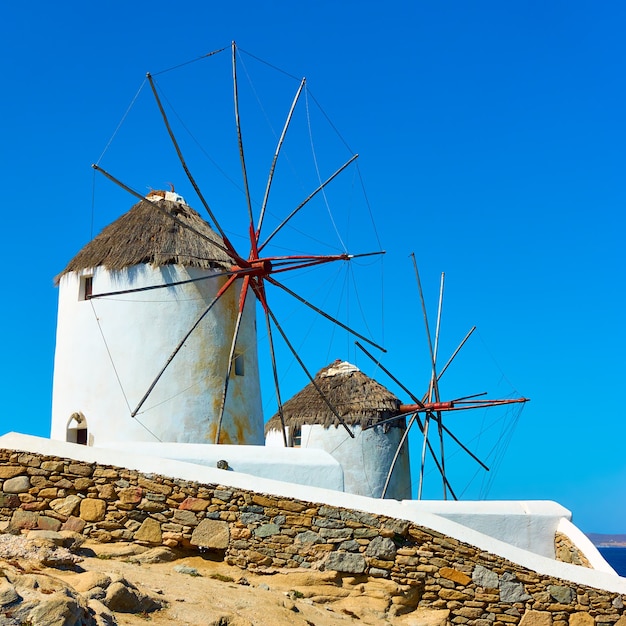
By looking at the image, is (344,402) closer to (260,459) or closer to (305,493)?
(260,459)

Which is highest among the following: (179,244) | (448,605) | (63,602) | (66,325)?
Result: (179,244)

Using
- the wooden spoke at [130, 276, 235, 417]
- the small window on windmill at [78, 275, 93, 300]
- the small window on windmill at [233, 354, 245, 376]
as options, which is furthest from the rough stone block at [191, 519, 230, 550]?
the small window on windmill at [78, 275, 93, 300]

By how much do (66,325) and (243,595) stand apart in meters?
7.81

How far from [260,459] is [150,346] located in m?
3.30

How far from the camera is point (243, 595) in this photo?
8016 millimetres

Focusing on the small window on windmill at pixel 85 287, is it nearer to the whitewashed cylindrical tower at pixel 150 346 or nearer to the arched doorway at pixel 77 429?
the whitewashed cylindrical tower at pixel 150 346

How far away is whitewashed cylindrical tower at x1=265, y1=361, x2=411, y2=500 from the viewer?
20.1 meters

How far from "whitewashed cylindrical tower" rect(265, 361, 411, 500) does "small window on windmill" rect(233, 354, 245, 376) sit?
617cm

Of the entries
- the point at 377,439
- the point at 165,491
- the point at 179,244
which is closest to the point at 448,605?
the point at 165,491

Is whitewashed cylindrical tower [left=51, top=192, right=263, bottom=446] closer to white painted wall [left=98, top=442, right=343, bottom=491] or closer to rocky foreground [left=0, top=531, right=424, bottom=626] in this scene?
white painted wall [left=98, top=442, right=343, bottom=491]

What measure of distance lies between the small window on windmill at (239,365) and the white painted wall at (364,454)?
6.00 m

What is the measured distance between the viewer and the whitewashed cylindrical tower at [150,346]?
13.5 meters

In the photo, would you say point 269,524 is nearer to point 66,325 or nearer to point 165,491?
point 165,491

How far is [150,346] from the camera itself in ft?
45.1
